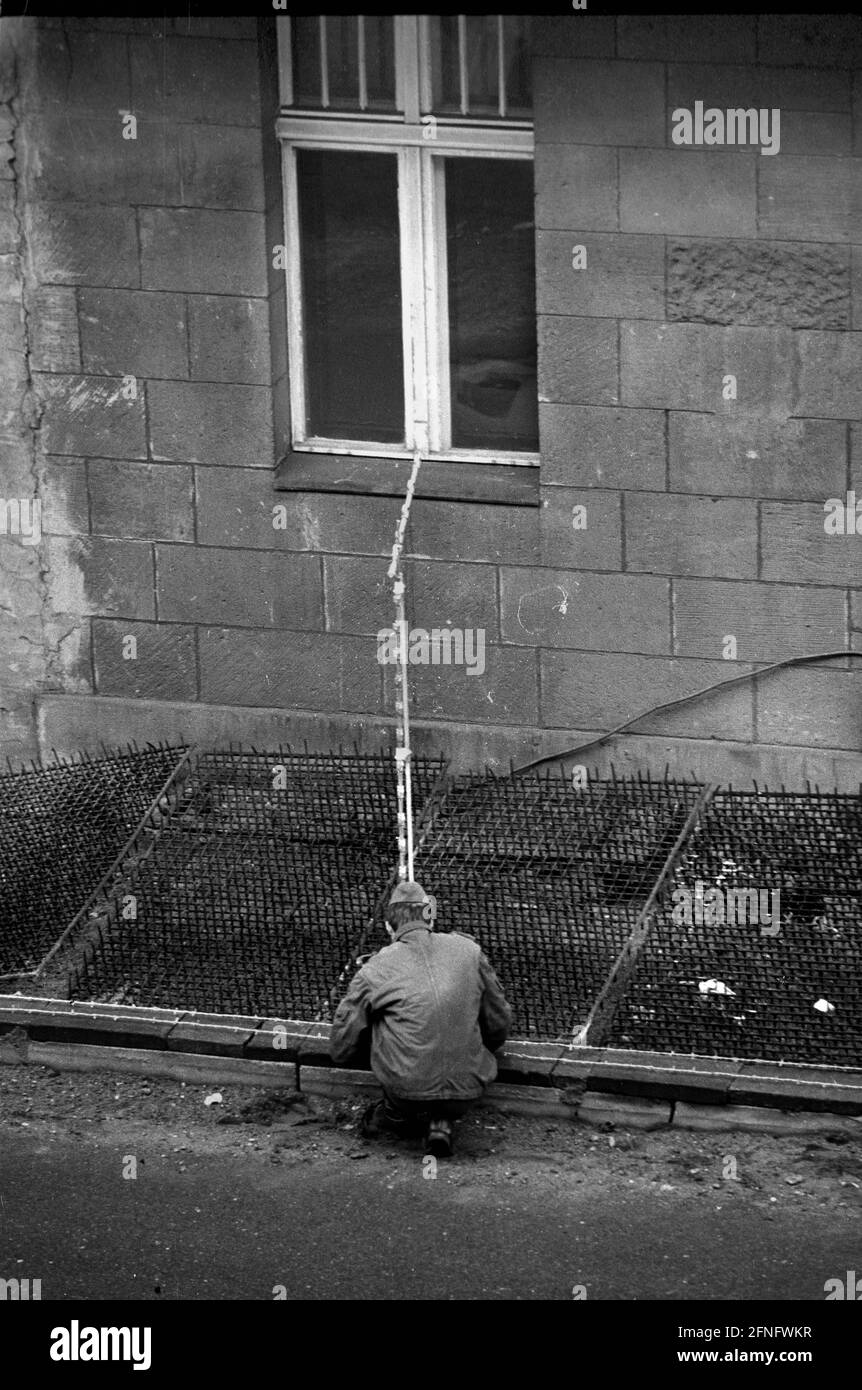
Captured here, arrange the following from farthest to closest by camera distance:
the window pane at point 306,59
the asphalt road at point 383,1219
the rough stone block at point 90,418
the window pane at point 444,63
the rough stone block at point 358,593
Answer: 1. the rough stone block at point 90,418
2. the rough stone block at point 358,593
3. the window pane at point 306,59
4. the window pane at point 444,63
5. the asphalt road at point 383,1219

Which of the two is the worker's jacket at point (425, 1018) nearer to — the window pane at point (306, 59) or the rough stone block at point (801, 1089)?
Result: the rough stone block at point (801, 1089)

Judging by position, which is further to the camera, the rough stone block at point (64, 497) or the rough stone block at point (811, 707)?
the rough stone block at point (64, 497)

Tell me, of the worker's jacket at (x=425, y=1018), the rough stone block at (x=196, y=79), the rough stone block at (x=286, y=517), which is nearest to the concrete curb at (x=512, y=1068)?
the worker's jacket at (x=425, y=1018)

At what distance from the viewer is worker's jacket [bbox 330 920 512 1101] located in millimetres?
8633

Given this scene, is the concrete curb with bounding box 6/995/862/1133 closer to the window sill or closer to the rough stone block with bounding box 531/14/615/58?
the window sill

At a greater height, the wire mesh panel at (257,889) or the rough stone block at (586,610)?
the rough stone block at (586,610)

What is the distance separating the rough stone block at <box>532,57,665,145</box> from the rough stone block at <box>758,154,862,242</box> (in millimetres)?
588

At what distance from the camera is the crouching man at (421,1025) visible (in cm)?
863

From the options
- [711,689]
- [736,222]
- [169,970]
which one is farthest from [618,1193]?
[736,222]

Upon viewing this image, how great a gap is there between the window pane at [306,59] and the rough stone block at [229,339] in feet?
3.51

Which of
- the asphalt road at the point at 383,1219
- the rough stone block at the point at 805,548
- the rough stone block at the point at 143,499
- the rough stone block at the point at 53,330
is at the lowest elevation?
the asphalt road at the point at 383,1219

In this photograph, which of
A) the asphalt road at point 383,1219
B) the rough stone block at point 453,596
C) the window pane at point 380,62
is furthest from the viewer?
the rough stone block at point 453,596

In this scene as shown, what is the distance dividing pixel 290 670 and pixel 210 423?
1.37 m

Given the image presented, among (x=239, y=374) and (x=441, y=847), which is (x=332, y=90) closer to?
(x=239, y=374)
